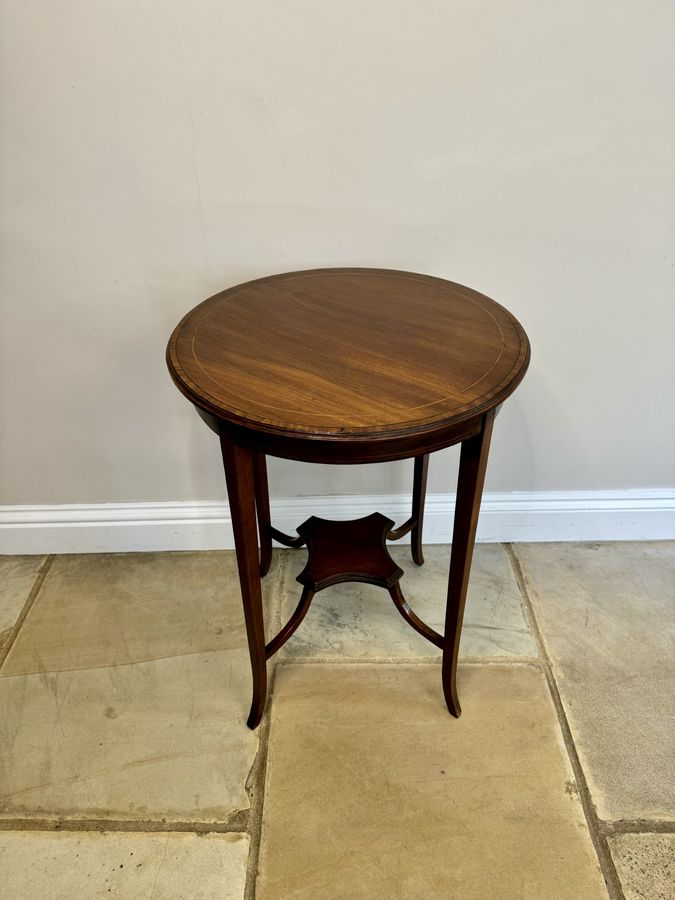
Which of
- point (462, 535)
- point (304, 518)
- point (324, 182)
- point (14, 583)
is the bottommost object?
point (14, 583)

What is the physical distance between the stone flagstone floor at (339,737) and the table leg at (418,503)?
7 centimetres

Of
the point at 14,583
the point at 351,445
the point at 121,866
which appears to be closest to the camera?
the point at 351,445

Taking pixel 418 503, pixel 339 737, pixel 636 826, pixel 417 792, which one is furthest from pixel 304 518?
pixel 636 826

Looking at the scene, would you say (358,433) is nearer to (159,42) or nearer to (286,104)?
(286,104)

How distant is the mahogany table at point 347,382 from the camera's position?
101cm

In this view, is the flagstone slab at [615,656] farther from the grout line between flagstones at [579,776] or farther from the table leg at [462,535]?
the table leg at [462,535]

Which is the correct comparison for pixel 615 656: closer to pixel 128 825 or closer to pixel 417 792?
pixel 417 792

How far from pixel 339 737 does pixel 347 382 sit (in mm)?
855

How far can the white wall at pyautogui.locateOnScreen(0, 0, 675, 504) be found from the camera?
1.34 metres

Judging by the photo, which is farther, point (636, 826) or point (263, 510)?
point (263, 510)

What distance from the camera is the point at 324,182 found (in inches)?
58.2

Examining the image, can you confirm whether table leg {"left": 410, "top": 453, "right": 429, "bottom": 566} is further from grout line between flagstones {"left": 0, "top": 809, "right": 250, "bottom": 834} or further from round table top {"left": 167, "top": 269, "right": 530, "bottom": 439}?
grout line between flagstones {"left": 0, "top": 809, "right": 250, "bottom": 834}

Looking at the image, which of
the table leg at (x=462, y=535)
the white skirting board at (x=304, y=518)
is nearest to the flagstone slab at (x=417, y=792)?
the table leg at (x=462, y=535)

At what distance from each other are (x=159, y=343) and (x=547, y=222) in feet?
3.28
